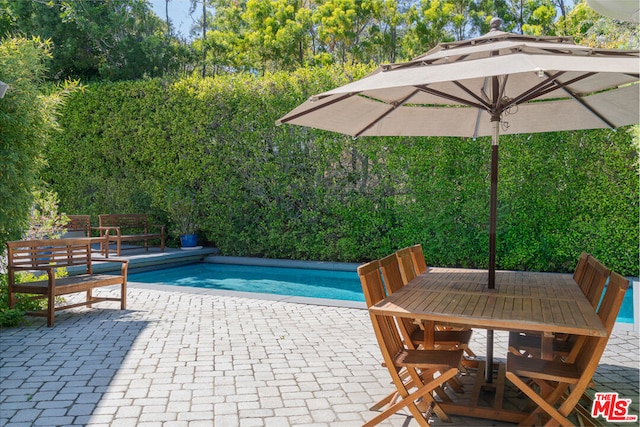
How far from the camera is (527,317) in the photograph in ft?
9.79

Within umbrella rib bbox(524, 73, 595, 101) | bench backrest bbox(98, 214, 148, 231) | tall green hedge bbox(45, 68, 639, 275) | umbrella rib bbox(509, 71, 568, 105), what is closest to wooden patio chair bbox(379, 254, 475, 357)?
umbrella rib bbox(509, 71, 568, 105)

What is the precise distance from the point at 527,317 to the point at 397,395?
1.01 m

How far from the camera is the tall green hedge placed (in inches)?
383

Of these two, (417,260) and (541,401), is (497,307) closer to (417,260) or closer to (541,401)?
(541,401)

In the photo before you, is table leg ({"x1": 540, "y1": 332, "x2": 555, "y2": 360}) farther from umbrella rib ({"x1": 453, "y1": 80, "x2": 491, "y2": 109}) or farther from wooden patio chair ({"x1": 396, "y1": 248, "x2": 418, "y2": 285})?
umbrella rib ({"x1": 453, "y1": 80, "x2": 491, "y2": 109})

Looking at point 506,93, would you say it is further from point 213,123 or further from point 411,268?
point 213,123

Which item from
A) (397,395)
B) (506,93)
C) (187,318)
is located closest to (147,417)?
(397,395)

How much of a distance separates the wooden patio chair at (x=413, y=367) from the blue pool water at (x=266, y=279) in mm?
5820

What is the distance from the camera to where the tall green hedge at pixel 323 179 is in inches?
383

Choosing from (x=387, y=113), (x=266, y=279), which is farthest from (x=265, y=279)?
(x=387, y=113)

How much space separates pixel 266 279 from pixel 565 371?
8.04 metres

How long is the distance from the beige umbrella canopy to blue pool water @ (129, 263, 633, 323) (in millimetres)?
4783

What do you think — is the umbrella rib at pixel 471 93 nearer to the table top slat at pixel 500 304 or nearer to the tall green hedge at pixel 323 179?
the table top slat at pixel 500 304

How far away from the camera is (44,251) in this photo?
20.6ft
